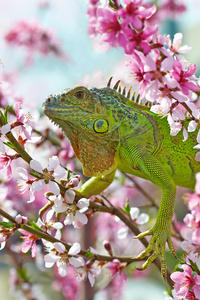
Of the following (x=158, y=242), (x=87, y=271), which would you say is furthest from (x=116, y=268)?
(x=158, y=242)

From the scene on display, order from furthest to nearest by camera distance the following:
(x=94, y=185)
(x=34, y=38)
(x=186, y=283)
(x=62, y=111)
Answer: (x=34, y=38) < (x=94, y=185) < (x=62, y=111) < (x=186, y=283)

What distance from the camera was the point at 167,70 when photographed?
2.85 ft

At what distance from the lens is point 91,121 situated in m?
1.16

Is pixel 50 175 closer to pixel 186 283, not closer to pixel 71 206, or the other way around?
pixel 71 206

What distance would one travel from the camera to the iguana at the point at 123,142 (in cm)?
111

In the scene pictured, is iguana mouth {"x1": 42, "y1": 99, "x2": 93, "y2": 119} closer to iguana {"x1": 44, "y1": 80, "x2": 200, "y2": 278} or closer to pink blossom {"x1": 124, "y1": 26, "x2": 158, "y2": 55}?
iguana {"x1": 44, "y1": 80, "x2": 200, "y2": 278}

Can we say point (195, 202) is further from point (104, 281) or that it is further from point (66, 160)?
point (104, 281)

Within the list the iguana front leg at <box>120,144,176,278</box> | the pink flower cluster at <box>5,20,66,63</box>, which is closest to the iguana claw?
the iguana front leg at <box>120,144,176,278</box>

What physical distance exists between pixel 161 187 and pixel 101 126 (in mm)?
257

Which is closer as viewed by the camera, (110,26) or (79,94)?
(110,26)

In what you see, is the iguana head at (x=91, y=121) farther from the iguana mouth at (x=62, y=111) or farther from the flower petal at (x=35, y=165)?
the flower petal at (x=35, y=165)

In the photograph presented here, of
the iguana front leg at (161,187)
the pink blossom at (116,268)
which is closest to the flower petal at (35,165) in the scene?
the iguana front leg at (161,187)

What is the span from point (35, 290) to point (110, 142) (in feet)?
3.78

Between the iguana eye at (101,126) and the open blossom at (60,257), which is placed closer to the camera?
the open blossom at (60,257)
